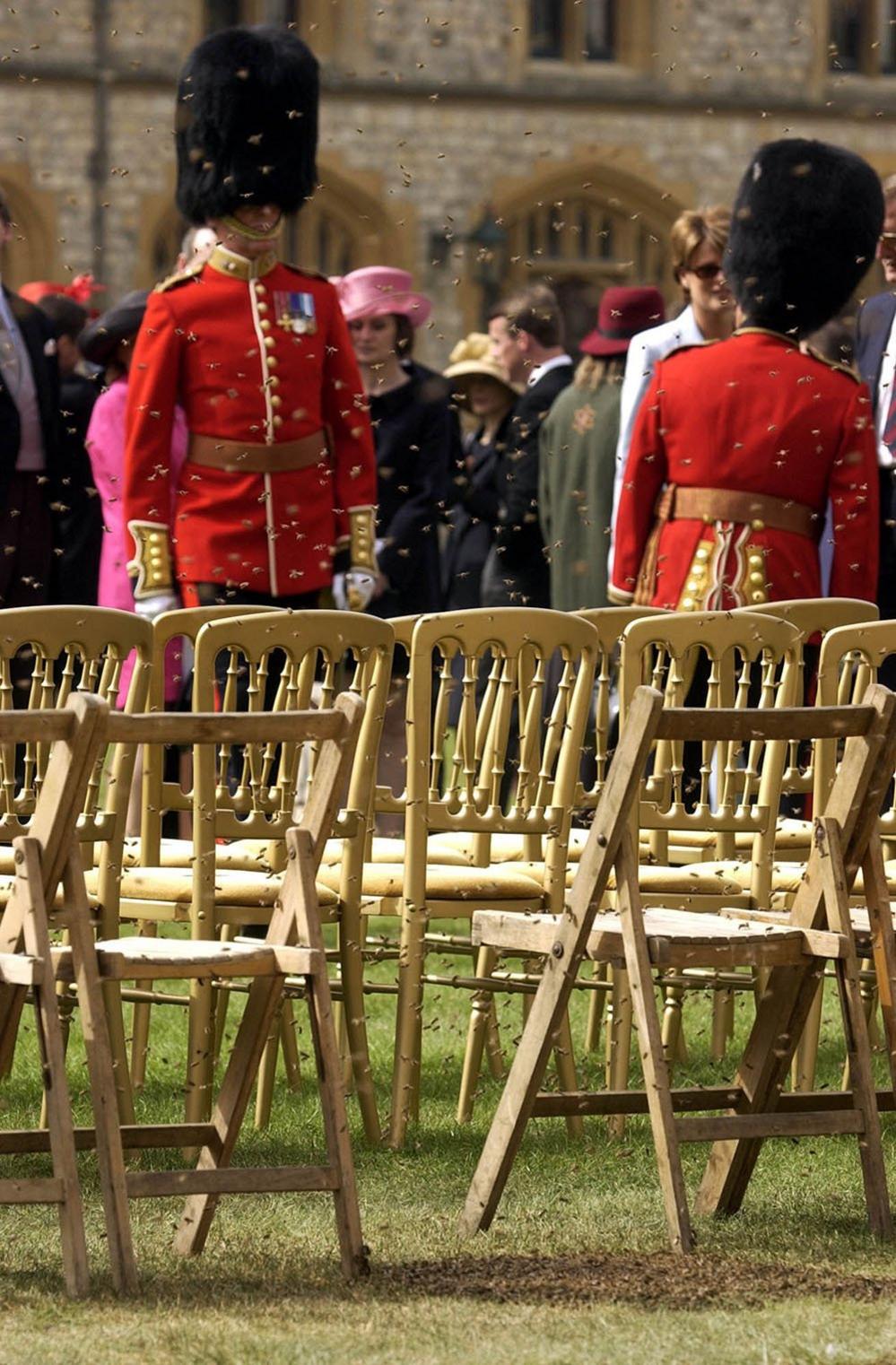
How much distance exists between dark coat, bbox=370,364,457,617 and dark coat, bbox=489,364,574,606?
0.24 m

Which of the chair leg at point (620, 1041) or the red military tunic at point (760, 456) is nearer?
the chair leg at point (620, 1041)

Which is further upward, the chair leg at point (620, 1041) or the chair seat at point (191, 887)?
the chair seat at point (191, 887)

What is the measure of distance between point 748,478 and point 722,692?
1.43m

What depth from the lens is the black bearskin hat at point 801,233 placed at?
7.27m

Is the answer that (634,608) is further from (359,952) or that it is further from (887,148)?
(887,148)

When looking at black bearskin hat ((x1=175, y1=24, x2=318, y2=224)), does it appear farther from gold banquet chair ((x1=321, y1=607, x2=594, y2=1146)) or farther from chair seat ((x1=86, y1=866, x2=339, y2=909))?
chair seat ((x1=86, y1=866, x2=339, y2=909))

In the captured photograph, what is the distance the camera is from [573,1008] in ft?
23.1

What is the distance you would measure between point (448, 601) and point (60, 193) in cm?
1699

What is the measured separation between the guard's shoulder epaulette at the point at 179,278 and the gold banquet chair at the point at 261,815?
1.92 m

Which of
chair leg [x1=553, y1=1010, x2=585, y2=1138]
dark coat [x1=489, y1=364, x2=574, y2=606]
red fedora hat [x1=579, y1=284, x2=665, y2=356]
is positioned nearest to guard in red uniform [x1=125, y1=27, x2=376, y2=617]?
red fedora hat [x1=579, y1=284, x2=665, y2=356]

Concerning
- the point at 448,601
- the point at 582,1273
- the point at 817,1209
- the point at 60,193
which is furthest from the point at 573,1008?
the point at 60,193

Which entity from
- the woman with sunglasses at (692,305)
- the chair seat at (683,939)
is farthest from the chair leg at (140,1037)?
the woman with sunglasses at (692,305)

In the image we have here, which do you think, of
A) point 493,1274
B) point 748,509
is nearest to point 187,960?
point 493,1274

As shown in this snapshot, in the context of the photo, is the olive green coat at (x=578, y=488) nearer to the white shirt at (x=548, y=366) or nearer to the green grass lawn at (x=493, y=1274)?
the white shirt at (x=548, y=366)
